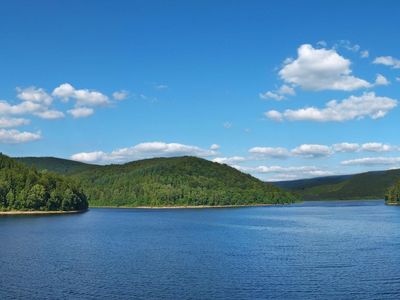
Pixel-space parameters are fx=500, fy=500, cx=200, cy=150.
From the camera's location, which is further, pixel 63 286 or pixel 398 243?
pixel 398 243

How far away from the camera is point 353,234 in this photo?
130 m

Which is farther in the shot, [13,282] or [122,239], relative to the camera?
[122,239]

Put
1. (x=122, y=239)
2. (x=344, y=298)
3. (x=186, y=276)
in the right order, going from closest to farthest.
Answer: (x=344, y=298), (x=186, y=276), (x=122, y=239)

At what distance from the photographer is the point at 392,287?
63.8m

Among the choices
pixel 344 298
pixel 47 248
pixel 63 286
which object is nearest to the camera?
pixel 344 298

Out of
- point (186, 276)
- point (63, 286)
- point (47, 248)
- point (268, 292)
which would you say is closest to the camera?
point (268, 292)

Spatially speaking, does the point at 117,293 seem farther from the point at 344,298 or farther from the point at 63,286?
the point at 344,298

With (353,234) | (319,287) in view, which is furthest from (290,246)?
(319,287)

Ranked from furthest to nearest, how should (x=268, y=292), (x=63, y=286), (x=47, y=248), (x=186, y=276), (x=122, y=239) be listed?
1. (x=122, y=239)
2. (x=47, y=248)
3. (x=186, y=276)
4. (x=63, y=286)
5. (x=268, y=292)

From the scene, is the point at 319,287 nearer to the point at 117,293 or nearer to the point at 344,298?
the point at 344,298

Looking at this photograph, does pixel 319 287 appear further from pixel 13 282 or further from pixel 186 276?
pixel 13 282

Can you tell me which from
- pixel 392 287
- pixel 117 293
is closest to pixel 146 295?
pixel 117 293

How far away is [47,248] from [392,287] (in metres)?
69.8

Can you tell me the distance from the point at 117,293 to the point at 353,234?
84.8 metres
